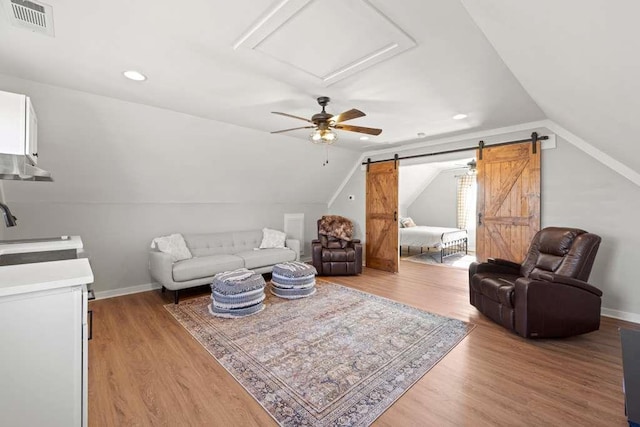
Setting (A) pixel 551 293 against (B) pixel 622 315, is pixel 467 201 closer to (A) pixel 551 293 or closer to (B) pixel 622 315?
(B) pixel 622 315

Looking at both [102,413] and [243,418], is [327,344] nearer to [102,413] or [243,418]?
[243,418]

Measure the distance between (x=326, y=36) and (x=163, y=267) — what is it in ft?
11.5

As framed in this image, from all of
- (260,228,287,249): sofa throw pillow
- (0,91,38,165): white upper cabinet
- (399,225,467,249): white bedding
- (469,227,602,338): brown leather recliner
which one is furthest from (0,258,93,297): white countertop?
(399,225,467,249): white bedding

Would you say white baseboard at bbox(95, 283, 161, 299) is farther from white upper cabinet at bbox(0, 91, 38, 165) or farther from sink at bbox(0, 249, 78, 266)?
white upper cabinet at bbox(0, 91, 38, 165)

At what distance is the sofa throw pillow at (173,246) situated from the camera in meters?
4.17

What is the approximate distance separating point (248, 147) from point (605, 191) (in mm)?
4963

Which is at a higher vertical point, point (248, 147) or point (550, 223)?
point (248, 147)

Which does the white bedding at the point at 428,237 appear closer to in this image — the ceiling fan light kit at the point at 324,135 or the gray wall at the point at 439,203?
→ the gray wall at the point at 439,203

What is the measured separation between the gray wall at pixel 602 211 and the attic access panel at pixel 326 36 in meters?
3.21

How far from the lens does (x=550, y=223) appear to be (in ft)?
12.9

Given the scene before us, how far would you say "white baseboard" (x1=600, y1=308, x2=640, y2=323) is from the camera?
3316mm

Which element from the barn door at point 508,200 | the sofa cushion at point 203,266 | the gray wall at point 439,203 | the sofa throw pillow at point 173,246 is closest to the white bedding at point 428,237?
the gray wall at point 439,203

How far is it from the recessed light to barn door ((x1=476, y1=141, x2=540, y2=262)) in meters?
4.71

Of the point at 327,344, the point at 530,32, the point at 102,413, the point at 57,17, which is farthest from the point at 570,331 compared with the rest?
the point at 57,17
